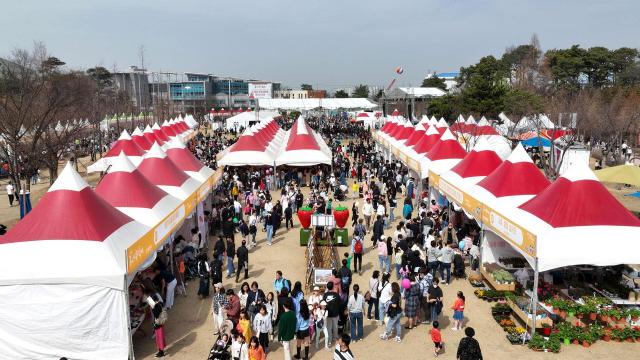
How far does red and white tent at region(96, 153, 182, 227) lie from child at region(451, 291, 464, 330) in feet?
21.4

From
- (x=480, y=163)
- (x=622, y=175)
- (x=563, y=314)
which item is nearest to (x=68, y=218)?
(x=563, y=314)

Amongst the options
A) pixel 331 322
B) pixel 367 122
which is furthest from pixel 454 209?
pixel 367 122

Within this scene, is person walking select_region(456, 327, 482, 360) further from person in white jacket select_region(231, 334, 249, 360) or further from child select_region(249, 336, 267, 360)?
person in white jacket select_region(231, 334, 249, 360)

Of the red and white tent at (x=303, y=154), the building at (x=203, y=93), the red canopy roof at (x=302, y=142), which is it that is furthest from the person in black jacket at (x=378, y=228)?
the building at (x=203, y=93)

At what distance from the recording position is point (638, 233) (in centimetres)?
897

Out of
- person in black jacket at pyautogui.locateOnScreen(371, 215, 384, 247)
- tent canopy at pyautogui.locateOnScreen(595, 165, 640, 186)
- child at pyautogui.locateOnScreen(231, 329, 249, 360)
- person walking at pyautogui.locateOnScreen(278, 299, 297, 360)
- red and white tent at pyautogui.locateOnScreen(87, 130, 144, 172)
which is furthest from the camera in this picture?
red and white tent at pyautogui.locateOnScreen(87, 130, 144, 172)

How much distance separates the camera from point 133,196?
11.3 metres

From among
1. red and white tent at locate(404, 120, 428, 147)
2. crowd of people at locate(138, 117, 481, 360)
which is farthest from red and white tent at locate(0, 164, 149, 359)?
red and white tent at locate(404, 120, 428, 147)

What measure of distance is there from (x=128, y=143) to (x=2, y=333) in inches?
593

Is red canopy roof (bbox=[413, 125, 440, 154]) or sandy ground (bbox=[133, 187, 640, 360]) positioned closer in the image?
sandy ground (bbox=[133, 187, 640, 360])

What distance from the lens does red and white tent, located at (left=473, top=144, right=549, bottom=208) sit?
1186 cm

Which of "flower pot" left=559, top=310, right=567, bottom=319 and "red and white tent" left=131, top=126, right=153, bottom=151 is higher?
"red and white tent" left=131, top=126, right=153, bottom=151

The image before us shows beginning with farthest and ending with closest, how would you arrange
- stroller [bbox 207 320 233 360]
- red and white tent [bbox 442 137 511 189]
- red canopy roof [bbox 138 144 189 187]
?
red and white tent [bbox 442 137 511 189] < red canopy roof [bbox 138 144 189 187] < stroller [bbox 207 320 233 360]

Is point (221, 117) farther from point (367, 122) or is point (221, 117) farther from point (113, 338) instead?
point (113, 338)
